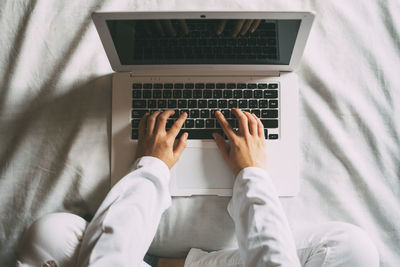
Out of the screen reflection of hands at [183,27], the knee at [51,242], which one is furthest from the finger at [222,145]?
the knee at [51,242]

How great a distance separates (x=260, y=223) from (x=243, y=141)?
6.9 inches

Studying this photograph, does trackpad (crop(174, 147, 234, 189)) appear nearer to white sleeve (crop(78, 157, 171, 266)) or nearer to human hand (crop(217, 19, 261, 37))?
white sleeve (crop(78, 157, 171, 266))

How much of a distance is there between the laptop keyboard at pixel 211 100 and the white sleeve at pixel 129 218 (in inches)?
4.0

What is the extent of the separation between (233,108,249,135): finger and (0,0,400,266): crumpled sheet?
148 mm

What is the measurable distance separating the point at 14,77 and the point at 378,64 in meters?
0.86

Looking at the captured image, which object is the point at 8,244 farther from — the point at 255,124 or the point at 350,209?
the point at 350,209

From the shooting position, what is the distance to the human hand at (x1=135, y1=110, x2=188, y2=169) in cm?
72

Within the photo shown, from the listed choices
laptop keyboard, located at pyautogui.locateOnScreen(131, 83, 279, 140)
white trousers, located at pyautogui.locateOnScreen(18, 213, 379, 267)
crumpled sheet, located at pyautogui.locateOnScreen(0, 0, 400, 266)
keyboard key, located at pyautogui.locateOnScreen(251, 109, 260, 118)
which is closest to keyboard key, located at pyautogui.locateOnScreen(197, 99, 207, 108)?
laptop keyboard, located at pyautogui.locateOnScreen(131, 83, 279, 140)

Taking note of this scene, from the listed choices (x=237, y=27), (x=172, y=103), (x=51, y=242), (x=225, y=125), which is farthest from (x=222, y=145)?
(x=51, y=242)

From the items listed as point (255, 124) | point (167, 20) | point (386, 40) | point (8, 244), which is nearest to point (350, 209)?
point (255, 124)

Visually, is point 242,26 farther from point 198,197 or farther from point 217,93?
point 198,197

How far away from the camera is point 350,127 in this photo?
0.78 m

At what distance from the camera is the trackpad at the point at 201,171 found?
2.39ft

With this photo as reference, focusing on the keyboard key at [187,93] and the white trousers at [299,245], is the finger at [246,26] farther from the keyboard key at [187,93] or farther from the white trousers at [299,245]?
the white trousers at [299,245]
